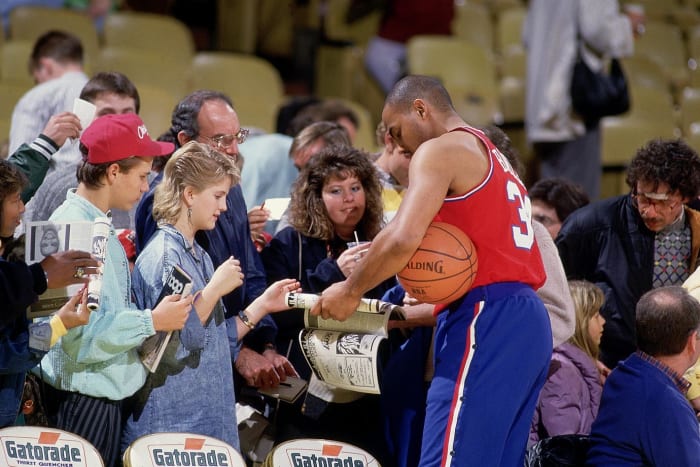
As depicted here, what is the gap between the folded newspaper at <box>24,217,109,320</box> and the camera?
391cm

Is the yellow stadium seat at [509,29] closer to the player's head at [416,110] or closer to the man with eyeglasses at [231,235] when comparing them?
the man with eyeglasses at [231,235]

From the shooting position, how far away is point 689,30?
9.85 m

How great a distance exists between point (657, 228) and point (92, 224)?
256 centimetres

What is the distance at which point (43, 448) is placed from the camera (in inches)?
150

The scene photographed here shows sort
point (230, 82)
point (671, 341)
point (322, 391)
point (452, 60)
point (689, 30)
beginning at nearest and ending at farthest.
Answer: point (671, 341) < point (322, 391) < point (230, 82) < point (452, 60) < point (689, 30)

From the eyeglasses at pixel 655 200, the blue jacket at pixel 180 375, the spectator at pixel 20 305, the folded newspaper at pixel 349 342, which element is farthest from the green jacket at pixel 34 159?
the eyeglasses at pixel 655 200

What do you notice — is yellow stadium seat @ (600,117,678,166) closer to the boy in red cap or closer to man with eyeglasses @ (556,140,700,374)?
man with eyeglasses @ (556,140,700,374)

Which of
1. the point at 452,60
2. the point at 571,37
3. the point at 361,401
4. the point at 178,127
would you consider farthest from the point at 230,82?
the point at 361,401

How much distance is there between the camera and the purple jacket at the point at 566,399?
461 centimetres

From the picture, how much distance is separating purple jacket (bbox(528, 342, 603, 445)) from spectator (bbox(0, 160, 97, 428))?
1.88 metres

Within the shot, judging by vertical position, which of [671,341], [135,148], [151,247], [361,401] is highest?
[135,148]

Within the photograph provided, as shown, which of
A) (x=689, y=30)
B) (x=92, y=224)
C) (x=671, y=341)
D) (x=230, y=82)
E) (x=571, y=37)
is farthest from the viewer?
(x=689, y=30)

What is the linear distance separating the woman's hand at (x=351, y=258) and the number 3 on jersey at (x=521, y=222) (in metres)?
0.74

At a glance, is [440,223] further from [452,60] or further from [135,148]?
[452,60]
